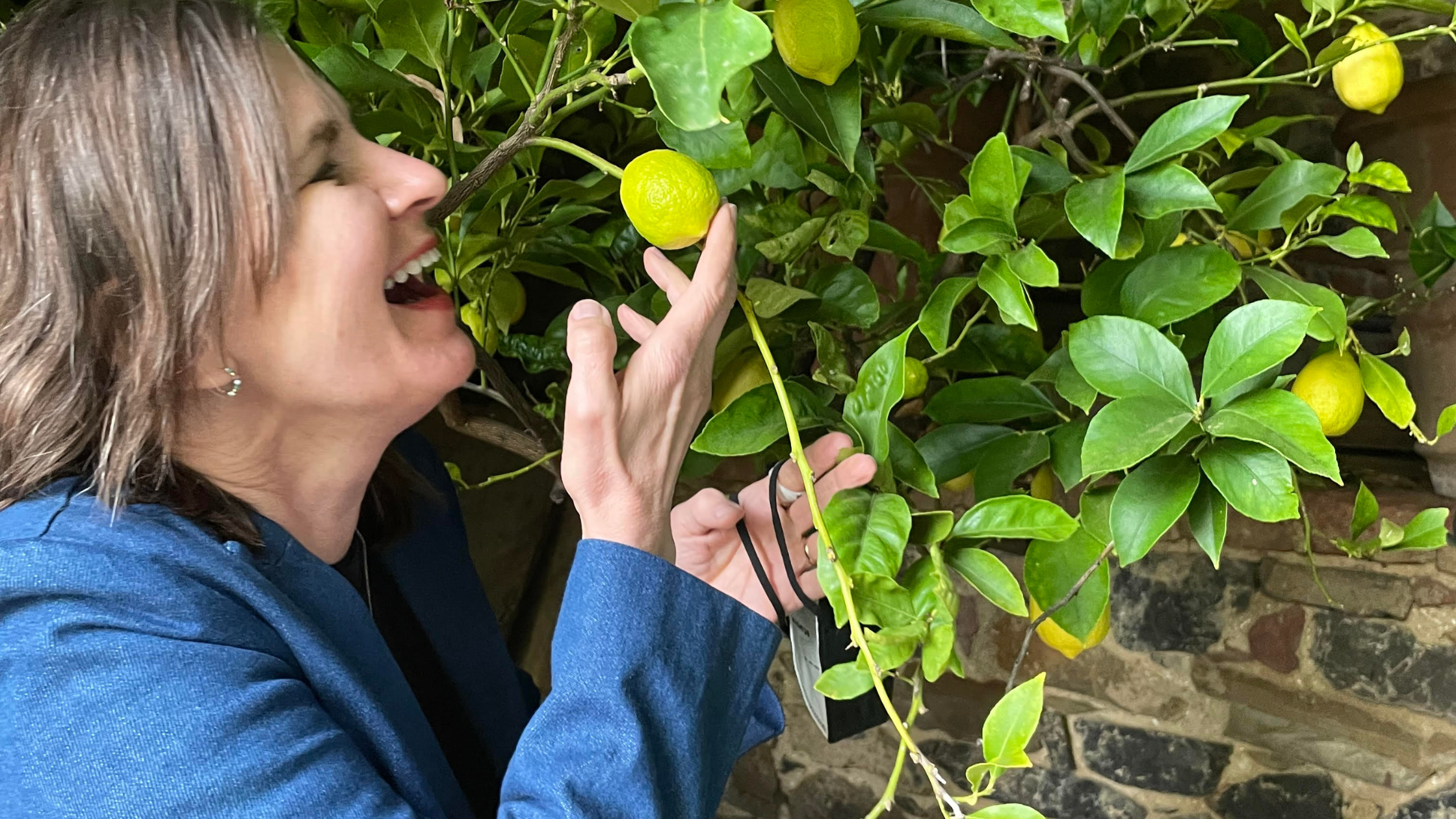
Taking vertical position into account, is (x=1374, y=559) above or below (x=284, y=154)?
below

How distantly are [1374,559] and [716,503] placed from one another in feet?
2.78

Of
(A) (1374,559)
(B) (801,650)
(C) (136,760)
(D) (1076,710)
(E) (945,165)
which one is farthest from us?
(D) (1076,710)

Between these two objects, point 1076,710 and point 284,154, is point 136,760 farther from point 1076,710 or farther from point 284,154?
point 1076,710

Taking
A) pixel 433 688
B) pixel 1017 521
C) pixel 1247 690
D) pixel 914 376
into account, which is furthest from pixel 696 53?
pixel 1247 690

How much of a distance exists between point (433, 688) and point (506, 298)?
0.45 metres

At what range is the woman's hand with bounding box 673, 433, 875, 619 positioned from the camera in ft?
2.55

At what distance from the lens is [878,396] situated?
2.00 ft

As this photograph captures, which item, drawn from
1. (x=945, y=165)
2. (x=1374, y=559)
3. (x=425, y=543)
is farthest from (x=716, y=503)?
(x=1374, y=559)

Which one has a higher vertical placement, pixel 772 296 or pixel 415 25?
pixel 415 25

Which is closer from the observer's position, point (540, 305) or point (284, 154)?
point (284, 154)

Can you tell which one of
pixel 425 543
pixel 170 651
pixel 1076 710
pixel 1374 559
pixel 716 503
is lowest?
pixel 1076 710

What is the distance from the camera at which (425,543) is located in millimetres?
1030

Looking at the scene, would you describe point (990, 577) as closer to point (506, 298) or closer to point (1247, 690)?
point (506, 298)

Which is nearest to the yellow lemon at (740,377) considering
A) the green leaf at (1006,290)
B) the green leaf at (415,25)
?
the green leaf at (1006,290)
